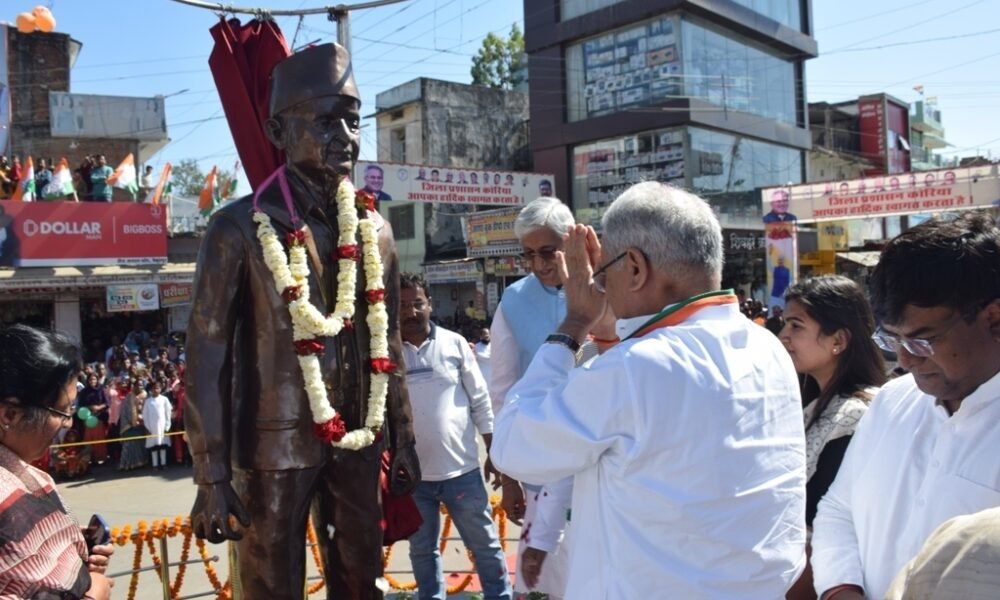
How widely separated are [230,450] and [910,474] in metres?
1.96

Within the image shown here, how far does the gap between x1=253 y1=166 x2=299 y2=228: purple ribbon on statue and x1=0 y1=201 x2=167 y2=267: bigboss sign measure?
1432 centimetres

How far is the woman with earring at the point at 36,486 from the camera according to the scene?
5.87ft

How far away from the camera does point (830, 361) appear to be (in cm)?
270

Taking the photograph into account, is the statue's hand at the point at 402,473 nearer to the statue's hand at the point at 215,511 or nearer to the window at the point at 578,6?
the statue's hand at the point at 215,511

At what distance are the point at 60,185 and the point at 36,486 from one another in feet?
51.3

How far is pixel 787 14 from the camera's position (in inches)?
1049

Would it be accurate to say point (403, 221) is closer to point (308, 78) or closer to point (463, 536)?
point (463, 536)

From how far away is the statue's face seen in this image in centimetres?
263

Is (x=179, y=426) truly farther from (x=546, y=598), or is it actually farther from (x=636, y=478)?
(x=636, y=478)

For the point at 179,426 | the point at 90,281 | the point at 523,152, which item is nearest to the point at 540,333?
the point at 179,426

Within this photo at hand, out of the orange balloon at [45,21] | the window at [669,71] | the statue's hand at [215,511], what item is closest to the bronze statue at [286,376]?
the statue's hand at [215,511]

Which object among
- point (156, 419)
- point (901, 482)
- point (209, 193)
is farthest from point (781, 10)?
point (901, 482)

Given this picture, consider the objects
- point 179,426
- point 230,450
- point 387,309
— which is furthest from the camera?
point 179,426

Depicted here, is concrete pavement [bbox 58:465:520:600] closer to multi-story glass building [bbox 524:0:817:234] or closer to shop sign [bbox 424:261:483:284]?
shop sign [bbox 424:261:483:284]
